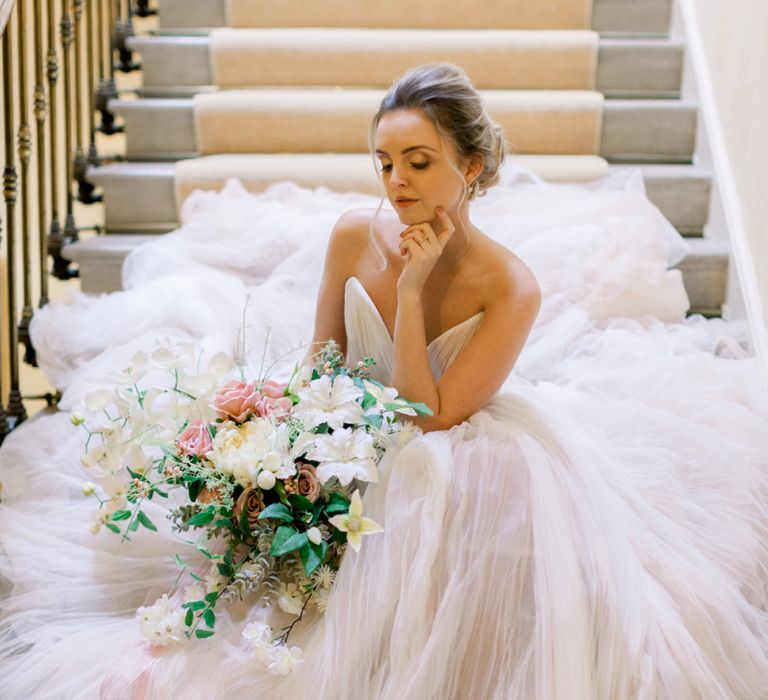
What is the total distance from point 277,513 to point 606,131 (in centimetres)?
246

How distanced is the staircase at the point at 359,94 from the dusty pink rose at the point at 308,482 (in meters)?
1.77

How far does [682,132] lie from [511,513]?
231 cm

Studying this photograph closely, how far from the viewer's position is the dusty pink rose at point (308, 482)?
1.53 meters

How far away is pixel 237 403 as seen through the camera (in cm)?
157

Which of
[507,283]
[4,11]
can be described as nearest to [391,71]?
[4,11]

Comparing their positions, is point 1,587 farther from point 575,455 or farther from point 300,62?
point 300,62

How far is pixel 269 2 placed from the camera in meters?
3.91

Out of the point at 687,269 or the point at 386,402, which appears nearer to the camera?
the point at 386,402

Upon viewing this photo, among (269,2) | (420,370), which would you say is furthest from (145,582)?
(269,2)

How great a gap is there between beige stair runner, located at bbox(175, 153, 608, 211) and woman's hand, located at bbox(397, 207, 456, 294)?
4.64 feet

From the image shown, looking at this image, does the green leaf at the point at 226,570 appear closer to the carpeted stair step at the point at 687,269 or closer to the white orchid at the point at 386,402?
the white orchid at the point at 386,402

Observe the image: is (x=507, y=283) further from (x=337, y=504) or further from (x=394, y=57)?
(x=394, y=57)

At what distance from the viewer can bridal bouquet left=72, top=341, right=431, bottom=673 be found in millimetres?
1508

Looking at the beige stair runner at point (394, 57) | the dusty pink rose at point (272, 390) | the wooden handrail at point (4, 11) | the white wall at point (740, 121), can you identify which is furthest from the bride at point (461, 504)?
the beige stair runner at point (394, 57)
